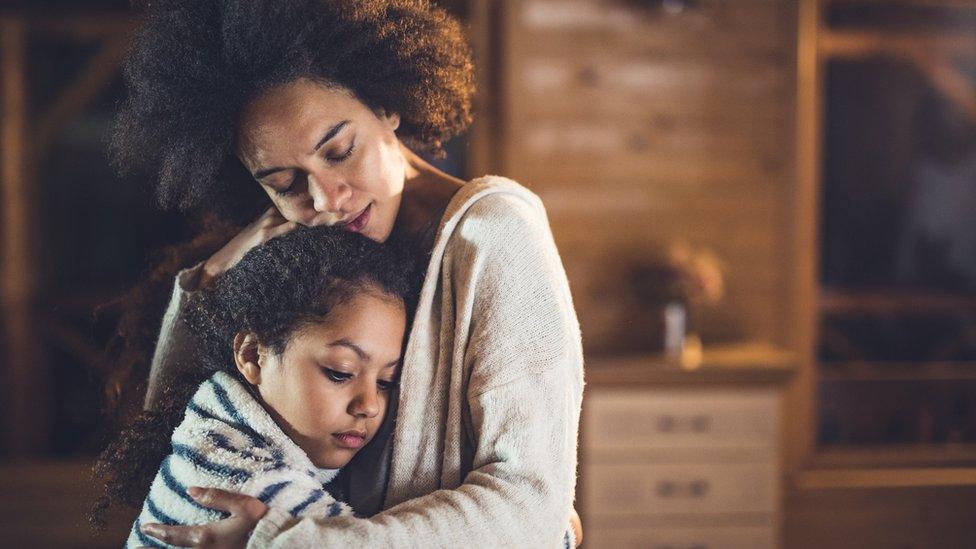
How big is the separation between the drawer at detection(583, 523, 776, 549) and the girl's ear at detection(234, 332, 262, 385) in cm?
214

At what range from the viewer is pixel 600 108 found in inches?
128

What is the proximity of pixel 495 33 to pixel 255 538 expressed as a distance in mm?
2661

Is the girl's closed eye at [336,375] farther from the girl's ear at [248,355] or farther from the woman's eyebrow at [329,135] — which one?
the woman's eyebrow at [329,135]

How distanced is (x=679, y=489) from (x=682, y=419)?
232mm

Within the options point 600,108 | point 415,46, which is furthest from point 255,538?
point 600,108

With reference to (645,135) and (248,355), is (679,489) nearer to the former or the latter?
(645,135)

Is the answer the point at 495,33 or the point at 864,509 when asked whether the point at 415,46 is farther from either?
the point at 864,509

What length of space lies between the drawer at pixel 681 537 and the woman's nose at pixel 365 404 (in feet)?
6.95

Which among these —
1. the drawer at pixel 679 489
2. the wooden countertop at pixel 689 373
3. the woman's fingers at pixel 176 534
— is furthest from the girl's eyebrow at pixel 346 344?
the drawer at pixel 679 489

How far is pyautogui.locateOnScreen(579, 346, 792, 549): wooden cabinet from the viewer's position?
2977mm

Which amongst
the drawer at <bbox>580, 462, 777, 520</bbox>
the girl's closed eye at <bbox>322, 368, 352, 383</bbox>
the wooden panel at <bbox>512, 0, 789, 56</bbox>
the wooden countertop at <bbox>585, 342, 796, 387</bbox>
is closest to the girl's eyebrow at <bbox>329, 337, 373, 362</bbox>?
the girl's closed eye at <bbox>322, 368, 352, 383</bbox>

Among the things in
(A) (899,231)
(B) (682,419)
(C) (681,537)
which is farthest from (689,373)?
(A) (899,231)

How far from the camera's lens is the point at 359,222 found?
42.3 inches

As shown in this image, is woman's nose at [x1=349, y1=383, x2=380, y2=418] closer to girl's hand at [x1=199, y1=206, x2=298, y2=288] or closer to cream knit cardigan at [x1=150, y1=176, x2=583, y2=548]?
cream knit cardigan at [x1=150, y1=176, x2=583, y2=548]
